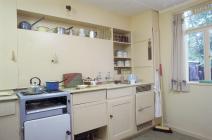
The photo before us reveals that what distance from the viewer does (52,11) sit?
8.25 feet

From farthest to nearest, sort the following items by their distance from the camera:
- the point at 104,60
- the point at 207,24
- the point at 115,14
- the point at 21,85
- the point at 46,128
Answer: the point at 115,14 → the point at 104,60 → the point at 207,24 → the point at 21,85 → the point at 46,128

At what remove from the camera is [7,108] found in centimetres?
167

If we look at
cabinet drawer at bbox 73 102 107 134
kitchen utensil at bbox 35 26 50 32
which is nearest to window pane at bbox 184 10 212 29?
cabinet drawer at bbox 73 102 107 134

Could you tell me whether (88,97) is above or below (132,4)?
below

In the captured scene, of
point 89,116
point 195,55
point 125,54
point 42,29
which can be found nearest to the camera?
point 89,116

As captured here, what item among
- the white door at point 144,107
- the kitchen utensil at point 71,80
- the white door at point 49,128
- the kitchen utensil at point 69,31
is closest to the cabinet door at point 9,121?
the white door at point 49,128

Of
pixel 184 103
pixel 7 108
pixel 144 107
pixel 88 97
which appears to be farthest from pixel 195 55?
pixel 7 108

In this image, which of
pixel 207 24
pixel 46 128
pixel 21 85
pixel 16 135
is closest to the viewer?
pixel 16 135

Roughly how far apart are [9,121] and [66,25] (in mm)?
1840

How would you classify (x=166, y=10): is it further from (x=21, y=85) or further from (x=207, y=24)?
(x=21, y=85)

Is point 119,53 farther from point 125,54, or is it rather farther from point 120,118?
point 120,118

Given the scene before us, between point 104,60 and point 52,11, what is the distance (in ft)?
4.12

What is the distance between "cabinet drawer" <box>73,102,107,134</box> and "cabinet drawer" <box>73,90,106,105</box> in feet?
0.19

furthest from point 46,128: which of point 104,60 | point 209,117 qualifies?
point 209,117
